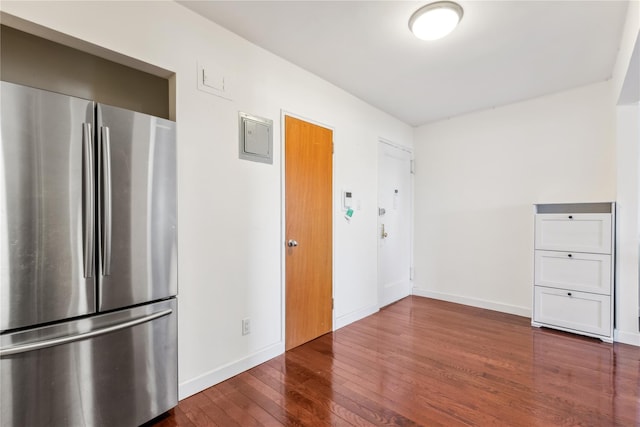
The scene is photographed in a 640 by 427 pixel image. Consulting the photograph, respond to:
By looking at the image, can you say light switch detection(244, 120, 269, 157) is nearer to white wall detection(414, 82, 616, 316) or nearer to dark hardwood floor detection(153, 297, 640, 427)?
dark hardwood floor detection(153, 297, 640, 427)

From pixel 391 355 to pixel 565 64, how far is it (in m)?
3.05

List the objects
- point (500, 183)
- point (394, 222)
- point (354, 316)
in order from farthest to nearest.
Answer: point (394, 222) → point (500, 183) → point (354, 316)

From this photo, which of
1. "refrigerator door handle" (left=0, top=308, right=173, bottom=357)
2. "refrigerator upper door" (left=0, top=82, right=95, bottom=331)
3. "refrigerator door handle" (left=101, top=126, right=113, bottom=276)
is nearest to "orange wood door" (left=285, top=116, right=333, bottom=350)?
"refrigerator door handle" (left=0, top=308, right=173, bottom=357)

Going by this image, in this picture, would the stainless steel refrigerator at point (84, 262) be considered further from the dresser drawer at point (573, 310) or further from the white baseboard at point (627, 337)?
the white baseboard at point (627, 337)

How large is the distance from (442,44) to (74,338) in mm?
3042

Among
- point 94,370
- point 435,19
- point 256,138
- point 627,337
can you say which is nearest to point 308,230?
point 256,138

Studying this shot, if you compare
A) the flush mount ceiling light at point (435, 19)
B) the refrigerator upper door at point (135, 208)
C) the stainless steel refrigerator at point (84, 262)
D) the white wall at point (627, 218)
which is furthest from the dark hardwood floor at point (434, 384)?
the flush mount ceiling light at point (435, 19)

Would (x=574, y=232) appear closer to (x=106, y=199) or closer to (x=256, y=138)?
(x=256, y=138)

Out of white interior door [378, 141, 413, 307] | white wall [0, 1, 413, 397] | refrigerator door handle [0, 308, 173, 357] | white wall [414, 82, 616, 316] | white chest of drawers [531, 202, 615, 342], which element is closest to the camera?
refrigerator door handle [0, 308, 173, 357]

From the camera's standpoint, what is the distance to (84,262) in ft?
4.72

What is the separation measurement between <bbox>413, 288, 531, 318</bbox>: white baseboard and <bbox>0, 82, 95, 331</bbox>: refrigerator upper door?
13.2ft

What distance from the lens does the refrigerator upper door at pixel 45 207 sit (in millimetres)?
1250

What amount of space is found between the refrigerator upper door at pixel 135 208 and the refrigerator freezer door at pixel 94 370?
0.13m

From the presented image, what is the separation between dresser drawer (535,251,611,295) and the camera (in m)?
2.77
